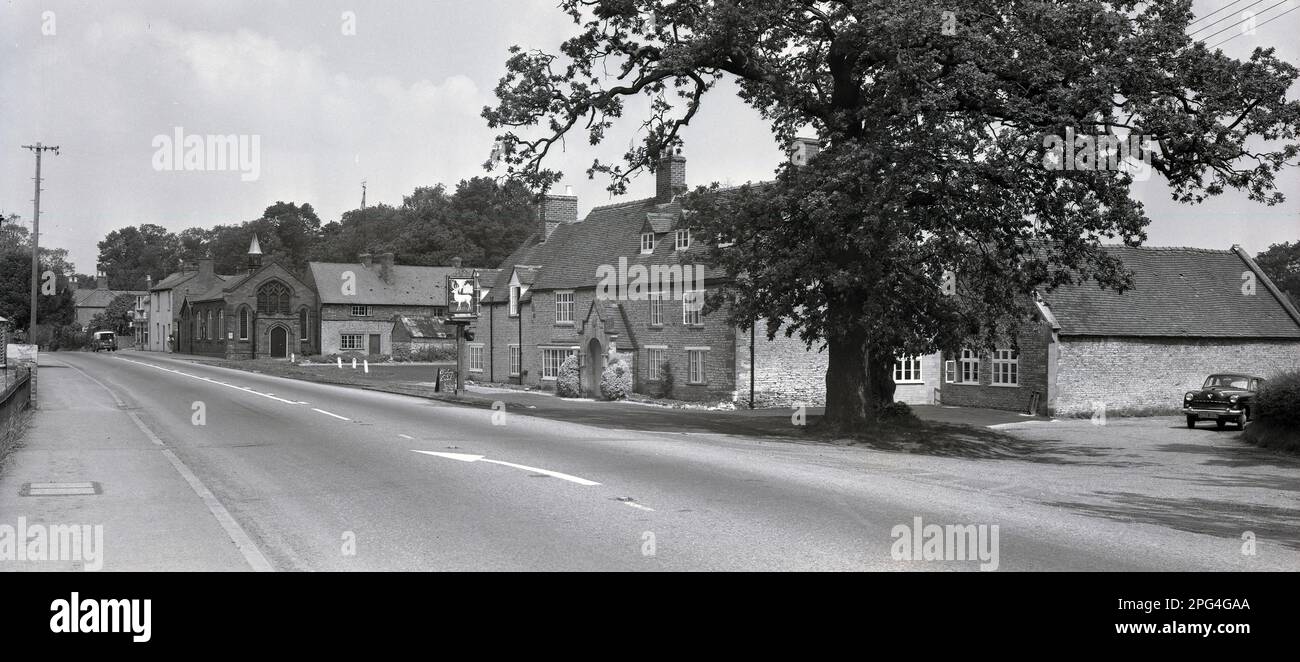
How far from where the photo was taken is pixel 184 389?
114 ft

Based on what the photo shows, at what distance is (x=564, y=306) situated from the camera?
4528 centimetres

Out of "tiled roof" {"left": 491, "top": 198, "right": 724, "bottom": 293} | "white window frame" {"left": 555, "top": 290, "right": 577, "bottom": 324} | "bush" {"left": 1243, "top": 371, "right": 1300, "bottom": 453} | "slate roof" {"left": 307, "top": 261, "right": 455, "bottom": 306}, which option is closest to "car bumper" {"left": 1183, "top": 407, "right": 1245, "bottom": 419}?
"bush" {"left": 1243, "top": 371, "right": 1300, "bottom": 453}

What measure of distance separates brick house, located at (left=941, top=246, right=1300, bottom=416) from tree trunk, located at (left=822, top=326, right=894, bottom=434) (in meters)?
12.3

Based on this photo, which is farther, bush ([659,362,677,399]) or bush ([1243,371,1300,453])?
bush ([659,362,677,399])

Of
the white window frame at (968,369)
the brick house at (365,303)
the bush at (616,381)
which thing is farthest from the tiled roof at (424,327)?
the white window frame at (968,369)

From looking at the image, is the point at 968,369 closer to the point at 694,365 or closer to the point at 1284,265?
the point at 694,365

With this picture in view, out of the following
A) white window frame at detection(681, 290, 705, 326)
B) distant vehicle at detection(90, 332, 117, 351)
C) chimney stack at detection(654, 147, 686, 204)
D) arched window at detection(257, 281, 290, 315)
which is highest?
chimney stack at detection(654, 147, 686, 204)

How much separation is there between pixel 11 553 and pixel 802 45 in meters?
20.4

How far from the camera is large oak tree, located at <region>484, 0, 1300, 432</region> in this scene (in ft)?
64.1

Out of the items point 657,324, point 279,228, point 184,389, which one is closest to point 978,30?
point 657,324

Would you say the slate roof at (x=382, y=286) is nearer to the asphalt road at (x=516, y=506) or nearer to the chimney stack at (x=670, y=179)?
the chimney stack at (x=670, y=179)

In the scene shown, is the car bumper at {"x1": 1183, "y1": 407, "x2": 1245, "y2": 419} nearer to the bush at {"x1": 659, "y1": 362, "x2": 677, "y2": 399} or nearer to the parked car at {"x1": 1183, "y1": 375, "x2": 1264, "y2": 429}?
the parked car at {"x1": 1183, "y1": 375, "x2": 1264, "y2": 429}

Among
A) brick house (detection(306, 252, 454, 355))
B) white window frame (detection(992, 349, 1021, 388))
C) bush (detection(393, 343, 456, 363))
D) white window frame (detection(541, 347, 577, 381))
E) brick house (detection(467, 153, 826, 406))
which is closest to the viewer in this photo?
brick house (detection(467, 153, 826, 406))

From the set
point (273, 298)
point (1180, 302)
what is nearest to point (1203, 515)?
point (1180, 302)
